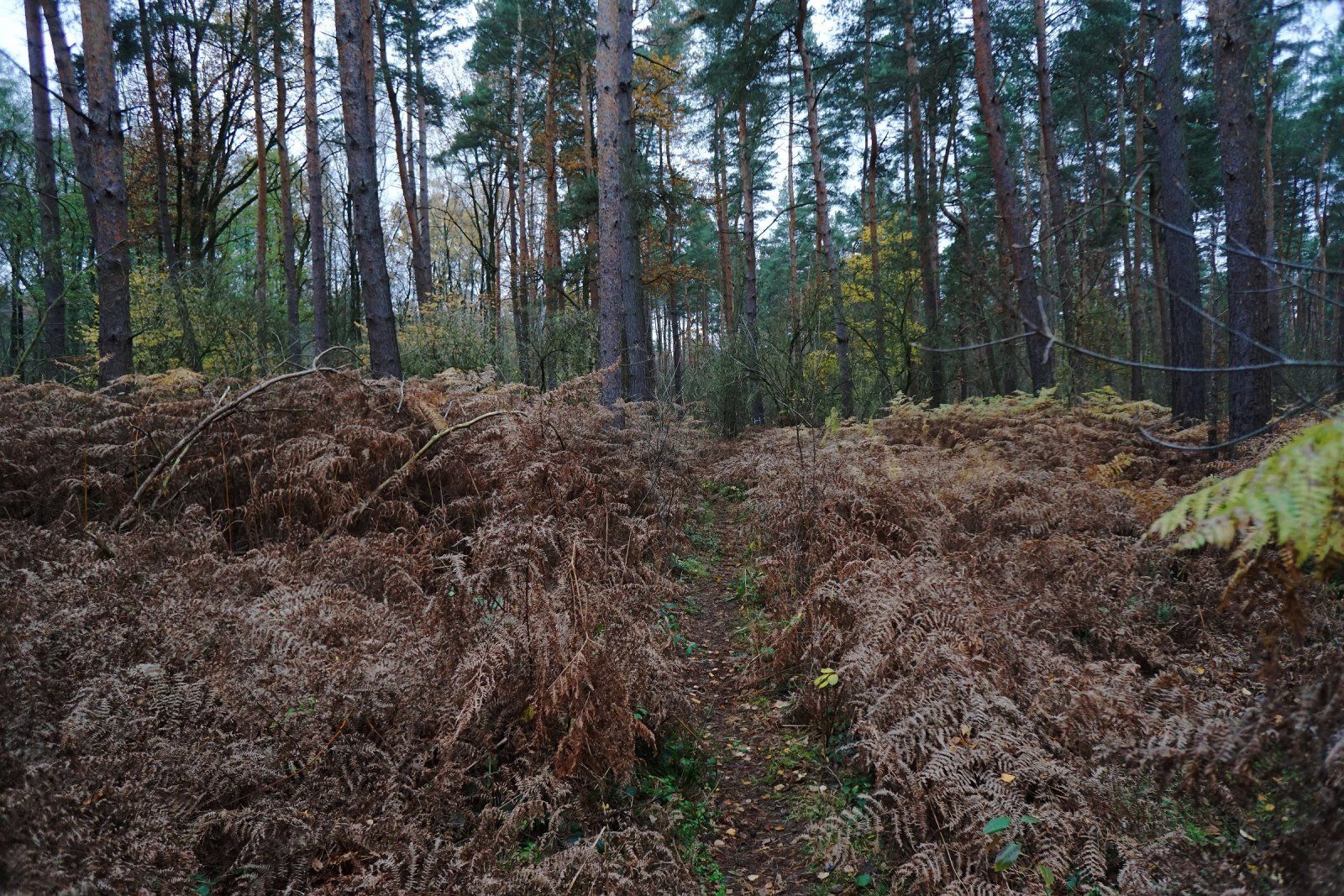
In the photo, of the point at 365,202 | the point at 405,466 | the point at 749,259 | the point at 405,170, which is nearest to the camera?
the point at 405,466

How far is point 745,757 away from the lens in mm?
3285

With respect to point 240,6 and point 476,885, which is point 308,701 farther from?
point 240,6

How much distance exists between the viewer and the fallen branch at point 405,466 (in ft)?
14.8

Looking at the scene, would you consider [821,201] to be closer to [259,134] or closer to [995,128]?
[995,128]

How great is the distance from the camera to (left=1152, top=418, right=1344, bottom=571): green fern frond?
1.25m

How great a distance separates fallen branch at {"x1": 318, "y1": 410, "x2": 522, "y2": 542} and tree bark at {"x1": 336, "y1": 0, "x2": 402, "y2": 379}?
2.55 metres

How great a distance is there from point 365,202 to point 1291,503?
8.28 meters

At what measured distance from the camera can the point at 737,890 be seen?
2.46m

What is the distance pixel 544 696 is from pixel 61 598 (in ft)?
7.01

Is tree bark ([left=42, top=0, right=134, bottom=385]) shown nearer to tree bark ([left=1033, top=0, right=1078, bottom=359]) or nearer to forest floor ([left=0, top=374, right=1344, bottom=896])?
forest floor ([left=0, top=374, right=1344, bottom=896])

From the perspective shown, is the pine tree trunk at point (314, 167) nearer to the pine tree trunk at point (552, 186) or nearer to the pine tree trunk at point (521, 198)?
the pine tree trunk at point (521, 198)

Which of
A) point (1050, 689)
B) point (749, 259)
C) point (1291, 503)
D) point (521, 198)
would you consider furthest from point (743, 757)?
point (521, 198)

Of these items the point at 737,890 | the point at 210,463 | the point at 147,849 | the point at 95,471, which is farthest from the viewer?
the point at 210,463

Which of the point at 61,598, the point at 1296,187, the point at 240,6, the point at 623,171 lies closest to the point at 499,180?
the point at 240,6
